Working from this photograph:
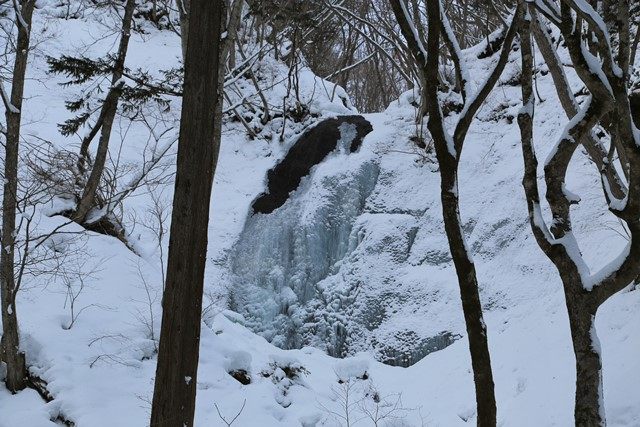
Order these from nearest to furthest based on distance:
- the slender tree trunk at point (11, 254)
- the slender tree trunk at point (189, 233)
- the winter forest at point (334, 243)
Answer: the slender tree trunk at point (189, 233) < the winter forest at point (334, 243) < the slender tree trunk at point (11, 254)

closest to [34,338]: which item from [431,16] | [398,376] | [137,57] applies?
[398,376]

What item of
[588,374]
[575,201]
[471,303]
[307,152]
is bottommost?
[588,374]

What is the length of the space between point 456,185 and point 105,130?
745cm

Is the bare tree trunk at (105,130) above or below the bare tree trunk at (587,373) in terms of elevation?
above

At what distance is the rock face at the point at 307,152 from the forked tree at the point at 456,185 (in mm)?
8378

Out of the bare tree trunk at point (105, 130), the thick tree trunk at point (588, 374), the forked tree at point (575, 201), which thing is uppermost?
the bare tree trunk at point (105, 130)

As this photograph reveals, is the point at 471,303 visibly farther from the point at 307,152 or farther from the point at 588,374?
the point at 307,152

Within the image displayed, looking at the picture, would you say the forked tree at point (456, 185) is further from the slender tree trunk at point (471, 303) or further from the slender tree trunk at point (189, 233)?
the slender tree trunk at point (189, 233)

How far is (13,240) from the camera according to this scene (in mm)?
7172

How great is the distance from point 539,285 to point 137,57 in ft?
46.7

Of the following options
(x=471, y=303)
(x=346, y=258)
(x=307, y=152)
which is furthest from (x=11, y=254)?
(x=307, y=152)

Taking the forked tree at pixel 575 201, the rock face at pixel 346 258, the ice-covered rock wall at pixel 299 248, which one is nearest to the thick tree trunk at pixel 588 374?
the forked tree at pixel 575 201

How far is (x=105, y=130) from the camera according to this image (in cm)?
1044

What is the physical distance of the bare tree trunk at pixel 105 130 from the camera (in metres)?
10.2
